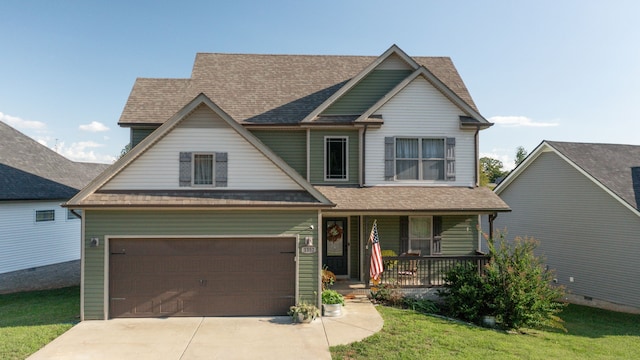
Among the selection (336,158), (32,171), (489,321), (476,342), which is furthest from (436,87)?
(32,171)

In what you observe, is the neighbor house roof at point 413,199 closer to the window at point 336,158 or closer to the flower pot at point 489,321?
the window at point 336,158

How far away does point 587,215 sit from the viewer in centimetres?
1516

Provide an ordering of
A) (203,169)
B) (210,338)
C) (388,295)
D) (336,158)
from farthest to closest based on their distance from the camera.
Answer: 1. (336,158)
2. (388,295)
3. (203,169)
4. (210,338)

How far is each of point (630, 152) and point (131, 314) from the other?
21.6m

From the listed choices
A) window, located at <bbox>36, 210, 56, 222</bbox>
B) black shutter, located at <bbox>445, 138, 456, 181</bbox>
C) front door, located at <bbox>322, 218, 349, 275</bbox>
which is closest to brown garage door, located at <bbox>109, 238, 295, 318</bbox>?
front door, located at <bbox>322, 218, 349, 275</bbox>

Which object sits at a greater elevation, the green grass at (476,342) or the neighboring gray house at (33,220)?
the neighboring gray house at (33,220)

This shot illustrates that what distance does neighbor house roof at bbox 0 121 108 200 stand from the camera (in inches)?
703

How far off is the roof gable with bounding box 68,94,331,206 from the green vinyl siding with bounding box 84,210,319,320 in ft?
2.78

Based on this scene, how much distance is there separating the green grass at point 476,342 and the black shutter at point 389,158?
4.88 metres

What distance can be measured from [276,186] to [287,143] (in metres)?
3.58

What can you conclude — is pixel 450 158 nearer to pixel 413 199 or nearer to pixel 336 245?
pixel 413 199

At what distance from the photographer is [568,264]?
15.8m

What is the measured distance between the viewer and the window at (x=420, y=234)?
1392 centimetres

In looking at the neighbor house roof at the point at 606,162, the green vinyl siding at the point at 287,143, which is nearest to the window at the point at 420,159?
the green vinyl siding at the point at 287,143
